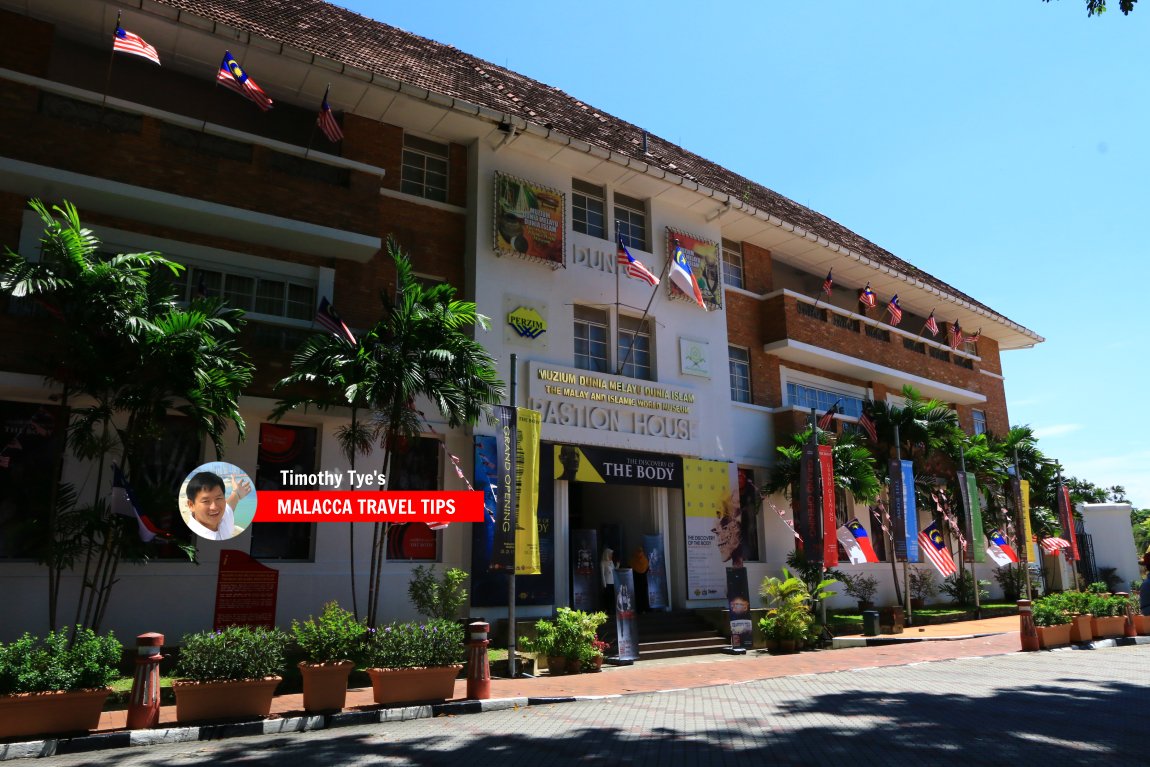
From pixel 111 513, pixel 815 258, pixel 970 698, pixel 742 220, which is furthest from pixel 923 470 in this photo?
pixel 111 513

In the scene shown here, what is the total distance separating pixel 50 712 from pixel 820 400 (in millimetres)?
20933

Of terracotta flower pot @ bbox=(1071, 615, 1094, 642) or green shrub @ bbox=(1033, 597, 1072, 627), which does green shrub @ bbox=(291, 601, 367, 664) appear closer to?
green shrub @ bbox=(1033, 597, 1072, 627)

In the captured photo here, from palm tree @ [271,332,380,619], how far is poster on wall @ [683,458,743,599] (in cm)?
811

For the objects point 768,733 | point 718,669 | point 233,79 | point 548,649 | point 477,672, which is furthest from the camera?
point 718,669

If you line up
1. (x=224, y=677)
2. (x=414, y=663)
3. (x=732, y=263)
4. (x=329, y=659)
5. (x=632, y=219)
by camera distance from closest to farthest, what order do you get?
1. (x=224, y=677)
2. (x=329, y=659)
3. (x=414, y=663)
4. (x=632, y=219)
5. (x=732, y=263)

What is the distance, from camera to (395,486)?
49.9ft

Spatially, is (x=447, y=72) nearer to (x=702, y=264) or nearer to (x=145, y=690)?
(x=702, y=264)

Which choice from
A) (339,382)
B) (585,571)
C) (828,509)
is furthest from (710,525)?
(339,382)

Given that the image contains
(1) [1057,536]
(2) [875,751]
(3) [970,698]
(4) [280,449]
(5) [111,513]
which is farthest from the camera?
(1) [1057,536]

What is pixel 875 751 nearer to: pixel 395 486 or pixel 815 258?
pixel 395 486

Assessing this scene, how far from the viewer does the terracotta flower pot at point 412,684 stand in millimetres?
10227

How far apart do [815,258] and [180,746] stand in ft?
70.6

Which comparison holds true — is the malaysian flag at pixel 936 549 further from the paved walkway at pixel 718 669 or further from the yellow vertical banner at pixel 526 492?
the yellow vertical banner at pixel 526 492

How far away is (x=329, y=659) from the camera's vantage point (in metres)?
10.1
